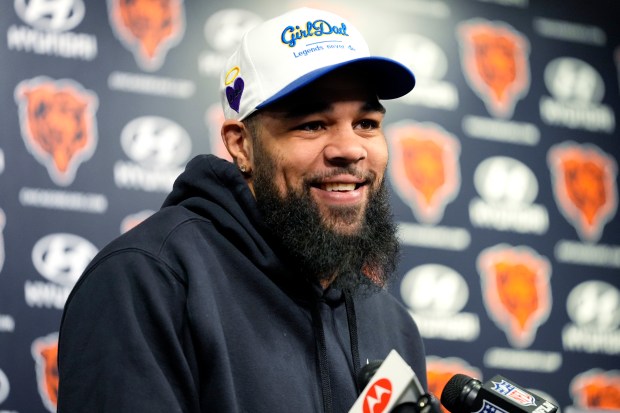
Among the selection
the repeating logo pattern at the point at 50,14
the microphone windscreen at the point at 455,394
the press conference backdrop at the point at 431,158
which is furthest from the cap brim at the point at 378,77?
the repeating logo pattern at the point at 50,14

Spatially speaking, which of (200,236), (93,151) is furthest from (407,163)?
(200,236)

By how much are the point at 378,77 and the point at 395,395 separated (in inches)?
27.2

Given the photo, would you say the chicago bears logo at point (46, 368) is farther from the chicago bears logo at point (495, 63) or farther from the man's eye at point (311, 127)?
the chicago bears logo at point (495, 63)

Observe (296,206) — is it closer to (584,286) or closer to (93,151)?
(93,151)

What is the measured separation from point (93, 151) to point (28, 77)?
29 cm

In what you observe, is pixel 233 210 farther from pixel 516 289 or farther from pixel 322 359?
pixel 516 289

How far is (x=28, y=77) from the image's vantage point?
2676 millimetres

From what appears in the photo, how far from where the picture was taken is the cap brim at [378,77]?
1420 millimetres

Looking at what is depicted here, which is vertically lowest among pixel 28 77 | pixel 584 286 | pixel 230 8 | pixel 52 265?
pixel 584 286

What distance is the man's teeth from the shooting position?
4.75 ft

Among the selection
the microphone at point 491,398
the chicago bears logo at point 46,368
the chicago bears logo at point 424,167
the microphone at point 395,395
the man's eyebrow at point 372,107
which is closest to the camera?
the microphone at point 395,395

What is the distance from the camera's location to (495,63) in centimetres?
341

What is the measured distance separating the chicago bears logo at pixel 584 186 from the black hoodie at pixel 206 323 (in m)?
2.04

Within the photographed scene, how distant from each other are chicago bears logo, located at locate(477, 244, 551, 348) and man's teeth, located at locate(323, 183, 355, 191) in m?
1.85
